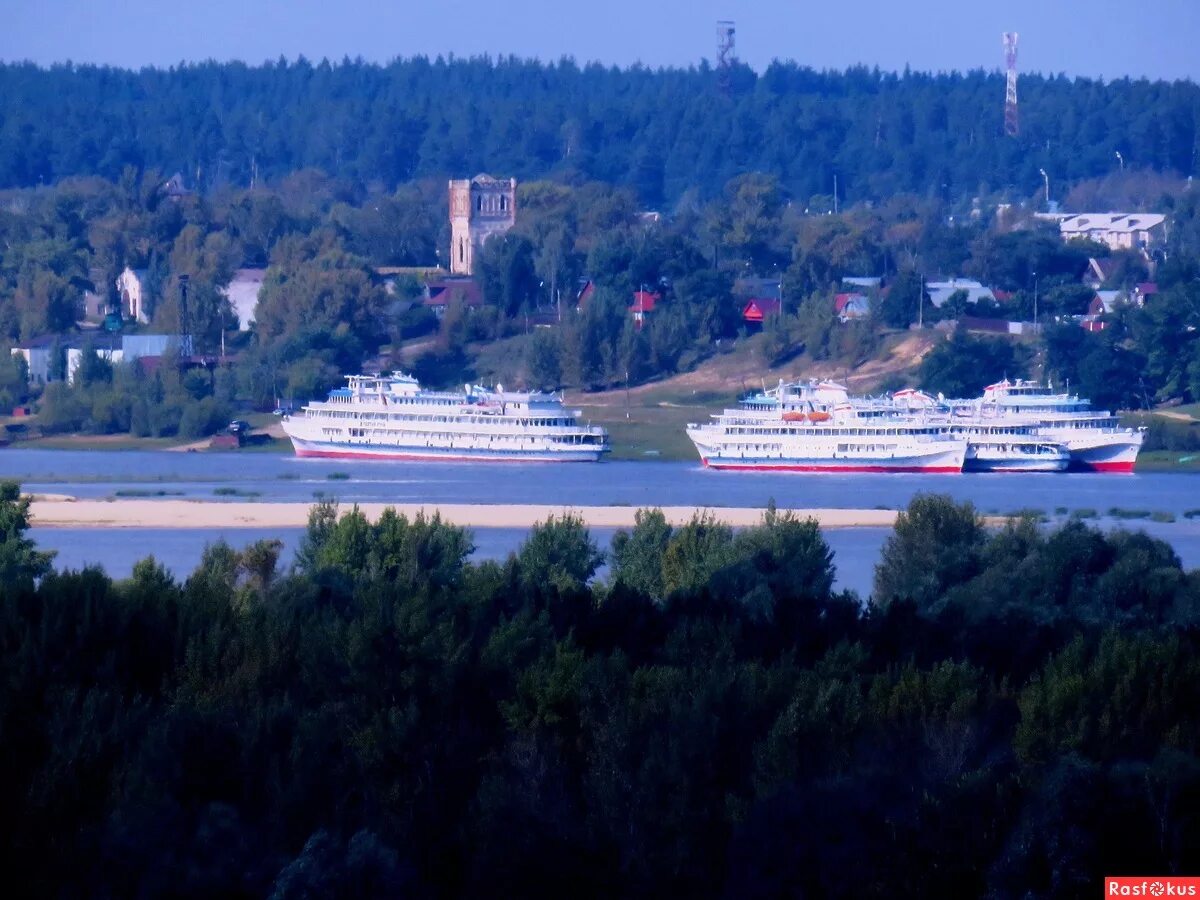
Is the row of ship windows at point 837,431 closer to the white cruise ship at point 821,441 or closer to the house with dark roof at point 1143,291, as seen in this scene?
the white cruise ship at point 821,441

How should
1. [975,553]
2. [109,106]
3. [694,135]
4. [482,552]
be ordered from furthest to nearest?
1. [109,106]
2. [694,135]
3. [482,552]
4. [975,553]

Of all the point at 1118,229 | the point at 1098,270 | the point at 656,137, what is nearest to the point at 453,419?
the point at 1098,270

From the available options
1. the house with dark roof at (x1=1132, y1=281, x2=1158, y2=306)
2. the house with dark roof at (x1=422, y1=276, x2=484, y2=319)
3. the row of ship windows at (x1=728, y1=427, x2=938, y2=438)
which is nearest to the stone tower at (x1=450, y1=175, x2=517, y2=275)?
Result: the house with dark roof at (x1=422, y1=276, x2=484, y2=319)

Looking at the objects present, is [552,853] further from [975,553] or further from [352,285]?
[352,285]

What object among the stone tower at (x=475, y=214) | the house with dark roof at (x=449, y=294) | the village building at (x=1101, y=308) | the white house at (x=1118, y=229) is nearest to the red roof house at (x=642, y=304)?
the house with dark roof at (x=449, y=294)

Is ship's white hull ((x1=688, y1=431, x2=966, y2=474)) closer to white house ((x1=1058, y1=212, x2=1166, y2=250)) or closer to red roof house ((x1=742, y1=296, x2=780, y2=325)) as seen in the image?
red roof house ((x1=742, y1=296, x2=780, y2=325))

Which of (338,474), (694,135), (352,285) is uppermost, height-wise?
(694,135)

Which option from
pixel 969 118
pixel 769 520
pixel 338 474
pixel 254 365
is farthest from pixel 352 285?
pixel 969 118
